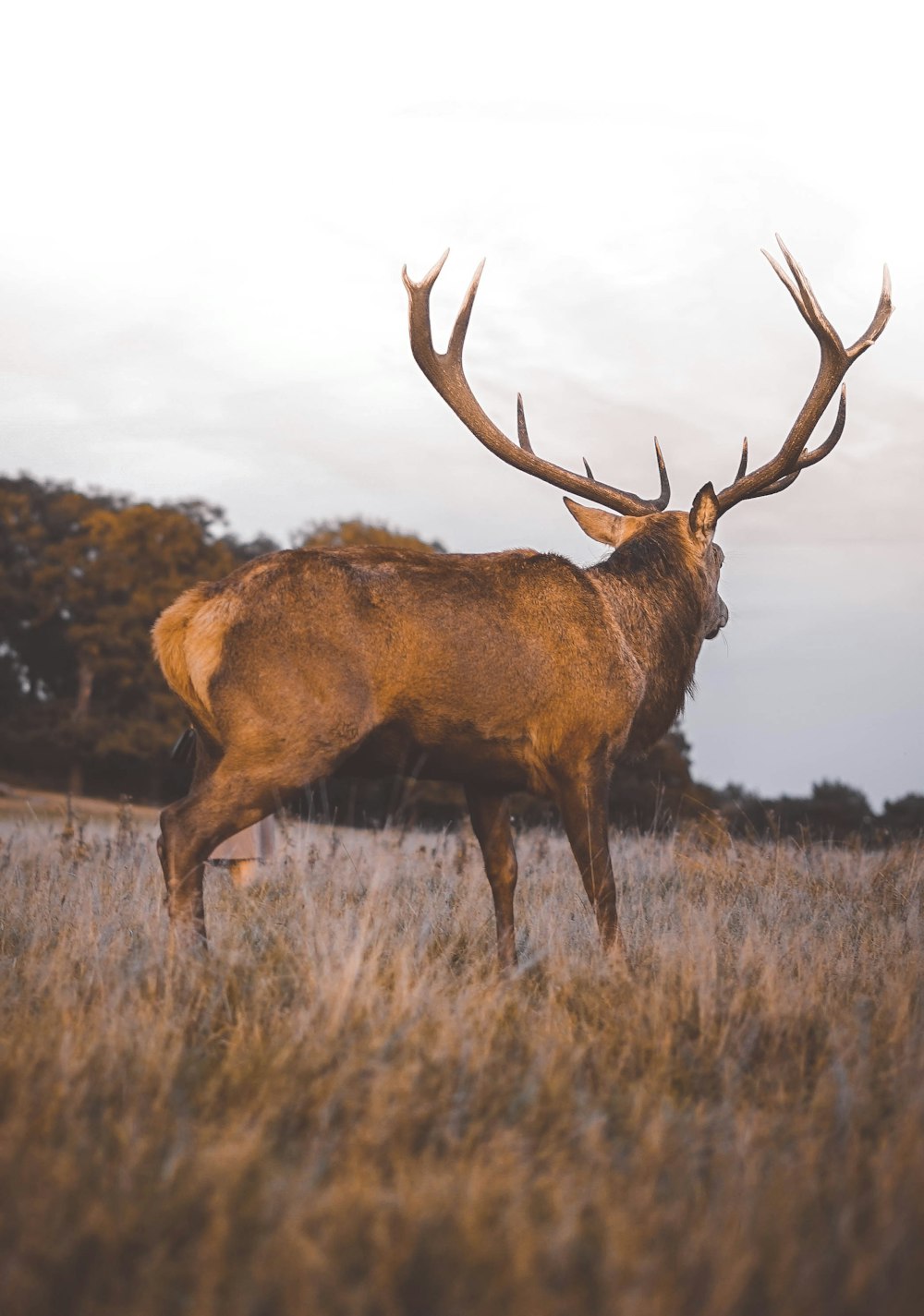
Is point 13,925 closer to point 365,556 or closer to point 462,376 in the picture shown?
point 365,556

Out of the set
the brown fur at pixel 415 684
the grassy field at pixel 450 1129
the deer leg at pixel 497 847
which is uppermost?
the brown fur at pixel 415 684

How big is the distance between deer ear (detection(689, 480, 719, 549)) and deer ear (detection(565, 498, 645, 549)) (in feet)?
1.61

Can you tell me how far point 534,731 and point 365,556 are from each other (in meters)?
1.02

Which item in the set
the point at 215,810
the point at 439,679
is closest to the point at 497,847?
the point at 439,679

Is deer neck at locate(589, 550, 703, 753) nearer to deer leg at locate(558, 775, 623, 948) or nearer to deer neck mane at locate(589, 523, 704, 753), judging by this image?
deer neck mane at locate(589, 523, 704, 753)

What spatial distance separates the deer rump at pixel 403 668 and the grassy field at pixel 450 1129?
72 centimetres

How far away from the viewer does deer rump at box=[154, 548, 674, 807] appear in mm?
4566

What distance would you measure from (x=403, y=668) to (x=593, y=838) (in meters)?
1.15

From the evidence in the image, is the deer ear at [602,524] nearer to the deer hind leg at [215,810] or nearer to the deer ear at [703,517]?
the deer ear at [703,517]

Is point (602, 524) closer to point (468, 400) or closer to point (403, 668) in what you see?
point (468, 400)

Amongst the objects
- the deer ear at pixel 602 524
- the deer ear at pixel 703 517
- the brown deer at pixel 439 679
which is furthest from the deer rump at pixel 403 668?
the deer ear at pixel 602 524

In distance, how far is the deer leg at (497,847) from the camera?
18.0 ft

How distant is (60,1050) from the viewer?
9.20 feet

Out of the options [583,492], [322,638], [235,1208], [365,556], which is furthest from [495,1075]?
[583,492]
